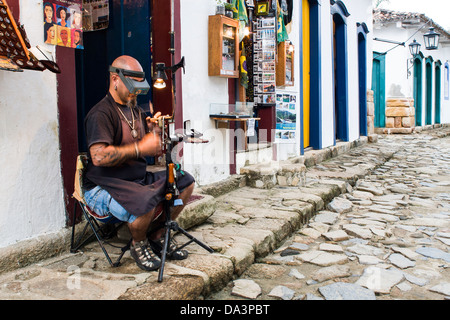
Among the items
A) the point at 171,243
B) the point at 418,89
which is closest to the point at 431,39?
the point at 418,89

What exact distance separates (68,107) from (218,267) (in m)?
1.58

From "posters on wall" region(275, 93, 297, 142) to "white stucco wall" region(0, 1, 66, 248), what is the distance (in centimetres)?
450

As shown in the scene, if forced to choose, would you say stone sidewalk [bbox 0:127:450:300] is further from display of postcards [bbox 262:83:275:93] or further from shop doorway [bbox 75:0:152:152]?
shop doorway [bbox 75:0:152:152]

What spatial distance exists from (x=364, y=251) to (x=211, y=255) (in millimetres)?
1421

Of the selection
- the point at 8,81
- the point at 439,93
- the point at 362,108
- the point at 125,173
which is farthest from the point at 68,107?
the point at 439,93

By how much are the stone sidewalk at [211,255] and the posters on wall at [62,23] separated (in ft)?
5.04

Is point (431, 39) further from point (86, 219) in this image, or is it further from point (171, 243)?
point (86, 219)

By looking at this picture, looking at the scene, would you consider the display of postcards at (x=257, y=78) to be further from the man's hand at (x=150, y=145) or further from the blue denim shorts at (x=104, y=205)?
the blue denim shorts at (x=104, y=205)

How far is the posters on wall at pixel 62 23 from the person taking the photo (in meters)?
3.09

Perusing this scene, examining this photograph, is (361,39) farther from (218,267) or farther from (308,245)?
(218,267)

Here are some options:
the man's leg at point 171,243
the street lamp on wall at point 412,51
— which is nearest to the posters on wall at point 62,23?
the man's leg at point 171,243

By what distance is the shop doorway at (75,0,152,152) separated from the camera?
173 inches

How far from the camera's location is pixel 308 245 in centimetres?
404

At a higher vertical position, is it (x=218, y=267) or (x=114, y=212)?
(x=114, y=212)
